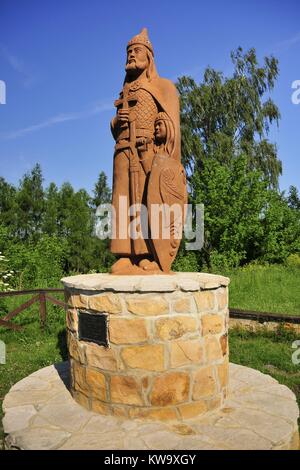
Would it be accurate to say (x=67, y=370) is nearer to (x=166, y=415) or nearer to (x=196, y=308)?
(x=166, y=415)

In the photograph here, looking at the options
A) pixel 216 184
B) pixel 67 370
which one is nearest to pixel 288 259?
pixel 216 184

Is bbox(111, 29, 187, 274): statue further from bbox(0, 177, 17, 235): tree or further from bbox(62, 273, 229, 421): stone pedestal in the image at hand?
bbox(0, 177, 17, 235): tree

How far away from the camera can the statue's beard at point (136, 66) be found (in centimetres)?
395

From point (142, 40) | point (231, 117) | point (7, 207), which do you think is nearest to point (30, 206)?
point (7, 207)

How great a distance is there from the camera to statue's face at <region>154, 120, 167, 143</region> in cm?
380

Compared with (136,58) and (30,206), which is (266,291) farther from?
(30,206)

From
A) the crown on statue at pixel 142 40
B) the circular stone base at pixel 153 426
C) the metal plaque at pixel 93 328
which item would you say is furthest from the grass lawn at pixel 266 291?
the crown on statue at pixel 142 40

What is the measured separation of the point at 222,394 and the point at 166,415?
62 cm

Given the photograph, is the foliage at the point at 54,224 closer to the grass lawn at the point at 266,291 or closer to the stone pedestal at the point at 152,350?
the grass lawn at the point at 266,291

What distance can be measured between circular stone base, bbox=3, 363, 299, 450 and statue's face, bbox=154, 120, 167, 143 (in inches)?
108

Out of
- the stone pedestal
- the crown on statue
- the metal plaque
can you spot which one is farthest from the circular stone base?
the crown on statue

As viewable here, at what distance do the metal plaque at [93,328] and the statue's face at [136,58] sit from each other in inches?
107

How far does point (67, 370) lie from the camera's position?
14.4 ft

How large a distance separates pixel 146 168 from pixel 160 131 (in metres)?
0.42
